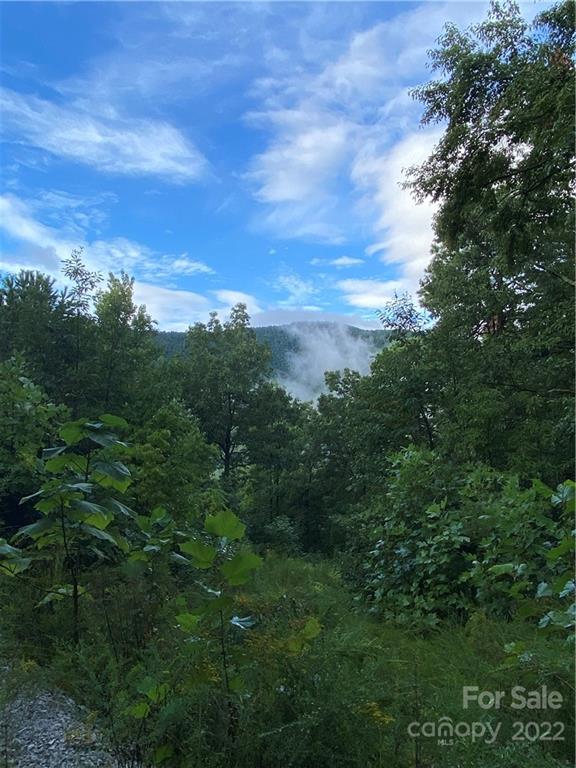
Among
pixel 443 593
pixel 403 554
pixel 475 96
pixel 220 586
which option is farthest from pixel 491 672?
pixel 475 96

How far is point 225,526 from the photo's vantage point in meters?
1.95

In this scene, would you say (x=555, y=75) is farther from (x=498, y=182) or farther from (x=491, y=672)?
(x=491, y=672)

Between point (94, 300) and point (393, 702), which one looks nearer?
point (393, 702)

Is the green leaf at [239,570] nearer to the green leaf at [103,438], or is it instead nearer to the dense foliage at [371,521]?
the dense foliage at [371,521]

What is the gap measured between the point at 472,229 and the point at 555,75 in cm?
467

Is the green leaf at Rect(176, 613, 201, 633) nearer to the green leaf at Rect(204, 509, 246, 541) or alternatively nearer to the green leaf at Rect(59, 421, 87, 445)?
the green leaf at Rect(204, 509, 246, 541)

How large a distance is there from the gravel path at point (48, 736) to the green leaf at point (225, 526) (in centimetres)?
102

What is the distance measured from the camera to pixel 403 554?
486 centimetres

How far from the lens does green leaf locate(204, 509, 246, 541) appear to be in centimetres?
193

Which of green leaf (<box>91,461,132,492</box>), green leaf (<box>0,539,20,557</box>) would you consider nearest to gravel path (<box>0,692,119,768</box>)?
green leaf (<box>0,539,20,557</box>)

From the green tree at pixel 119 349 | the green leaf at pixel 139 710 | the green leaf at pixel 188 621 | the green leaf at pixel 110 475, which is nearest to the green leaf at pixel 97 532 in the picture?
the green leaf at pixel 110 475

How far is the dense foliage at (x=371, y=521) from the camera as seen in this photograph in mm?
1875

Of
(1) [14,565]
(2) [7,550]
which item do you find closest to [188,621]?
(2) [7,550]

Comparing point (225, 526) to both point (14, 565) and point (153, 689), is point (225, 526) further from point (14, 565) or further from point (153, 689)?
point (14, 565)
